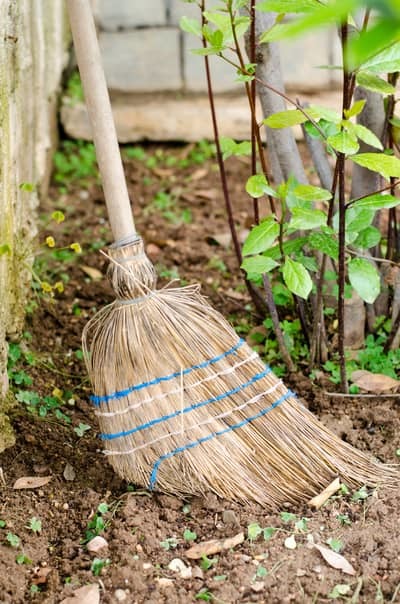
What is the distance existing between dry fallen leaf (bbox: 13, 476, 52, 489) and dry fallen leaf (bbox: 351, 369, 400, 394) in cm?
92

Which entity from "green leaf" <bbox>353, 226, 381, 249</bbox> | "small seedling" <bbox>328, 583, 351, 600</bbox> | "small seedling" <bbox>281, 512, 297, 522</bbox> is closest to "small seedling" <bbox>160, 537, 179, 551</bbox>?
"small seedling" <bbox>281, 512, 297, 522</bbox>

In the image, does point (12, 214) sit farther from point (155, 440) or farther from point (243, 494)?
point (243, 494)

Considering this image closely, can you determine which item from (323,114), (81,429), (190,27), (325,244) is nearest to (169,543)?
(81,429)

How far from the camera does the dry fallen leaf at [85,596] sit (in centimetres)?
173

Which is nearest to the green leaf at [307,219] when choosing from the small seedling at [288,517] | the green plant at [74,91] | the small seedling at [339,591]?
the small seedling at [288,517]

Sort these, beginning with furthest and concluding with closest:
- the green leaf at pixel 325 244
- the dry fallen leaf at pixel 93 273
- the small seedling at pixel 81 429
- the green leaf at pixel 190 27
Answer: the dry fallen leaf at pixel 93 273, the small seedling at pixel 81 429, the green leaf at pixel 190 27, the green leaf at pixel 325 244

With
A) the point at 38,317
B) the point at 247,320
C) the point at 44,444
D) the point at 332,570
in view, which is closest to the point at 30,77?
the point at 38,317

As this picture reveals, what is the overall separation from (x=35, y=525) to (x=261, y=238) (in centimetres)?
87

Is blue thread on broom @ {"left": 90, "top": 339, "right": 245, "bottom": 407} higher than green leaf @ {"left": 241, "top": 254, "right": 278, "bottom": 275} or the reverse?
the reverse

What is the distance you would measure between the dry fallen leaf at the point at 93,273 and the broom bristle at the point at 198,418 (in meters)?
0.93

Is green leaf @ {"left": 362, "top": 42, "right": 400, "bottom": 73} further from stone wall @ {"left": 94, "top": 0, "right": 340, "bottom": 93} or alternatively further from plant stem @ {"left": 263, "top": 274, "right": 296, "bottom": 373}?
stone wall @ {"left": 94, "top": 0, "right": 340, "bottom": 93}

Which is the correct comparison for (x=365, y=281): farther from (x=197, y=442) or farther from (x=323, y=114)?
(x=197, y=442)

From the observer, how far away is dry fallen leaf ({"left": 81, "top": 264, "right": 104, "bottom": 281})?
2963mm

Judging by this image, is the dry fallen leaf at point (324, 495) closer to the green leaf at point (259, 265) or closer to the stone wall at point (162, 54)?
the green leaf at point (259, 265)
